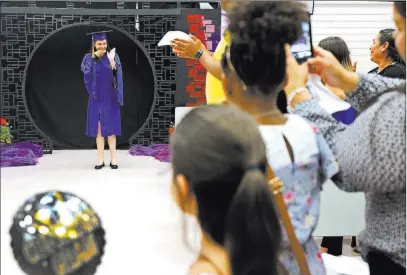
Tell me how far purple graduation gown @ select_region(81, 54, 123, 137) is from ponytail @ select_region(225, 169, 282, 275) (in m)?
2.37

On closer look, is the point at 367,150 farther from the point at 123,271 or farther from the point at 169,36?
the point at 123,271

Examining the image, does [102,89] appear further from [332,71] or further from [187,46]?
[332,71]

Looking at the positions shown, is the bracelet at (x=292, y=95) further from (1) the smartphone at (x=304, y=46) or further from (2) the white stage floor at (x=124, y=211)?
(2) the white stage floor at (x=124, y=211)

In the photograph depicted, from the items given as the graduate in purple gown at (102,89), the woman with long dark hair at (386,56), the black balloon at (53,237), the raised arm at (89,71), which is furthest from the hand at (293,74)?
the raised arm at (89,71)

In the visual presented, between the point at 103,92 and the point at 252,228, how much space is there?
2705mm

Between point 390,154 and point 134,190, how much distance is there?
4.42 ft

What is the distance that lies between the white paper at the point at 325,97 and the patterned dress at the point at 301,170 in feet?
0.55

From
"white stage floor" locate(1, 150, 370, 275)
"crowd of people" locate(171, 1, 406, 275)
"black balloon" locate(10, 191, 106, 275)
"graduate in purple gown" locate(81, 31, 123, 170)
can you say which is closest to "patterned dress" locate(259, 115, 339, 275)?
"crowd of people" locate(171, 1, 406, 275)

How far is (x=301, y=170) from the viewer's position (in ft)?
4.06

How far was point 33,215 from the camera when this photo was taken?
3.80ft

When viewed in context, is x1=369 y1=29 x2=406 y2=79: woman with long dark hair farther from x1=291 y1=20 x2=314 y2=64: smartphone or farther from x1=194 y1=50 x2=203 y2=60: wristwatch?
x1=194 y1=50 x2=203 y2=60: wristwatch

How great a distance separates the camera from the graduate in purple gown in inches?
127

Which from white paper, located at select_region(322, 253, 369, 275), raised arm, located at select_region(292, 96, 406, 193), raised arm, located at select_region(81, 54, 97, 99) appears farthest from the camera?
raised arm, located at select_region(81, 54, 97, 99)

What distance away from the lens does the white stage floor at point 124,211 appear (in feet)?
4.89
